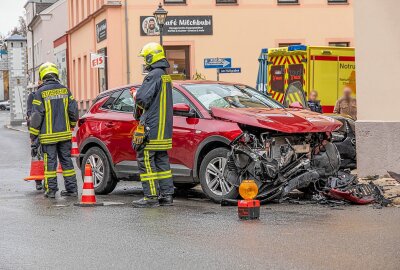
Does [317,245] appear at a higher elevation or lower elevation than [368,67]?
lower

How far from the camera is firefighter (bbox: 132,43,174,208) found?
12148 mm

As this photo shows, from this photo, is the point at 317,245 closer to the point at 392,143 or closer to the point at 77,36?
the point at 392,143

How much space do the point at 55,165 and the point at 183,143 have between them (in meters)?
2.11

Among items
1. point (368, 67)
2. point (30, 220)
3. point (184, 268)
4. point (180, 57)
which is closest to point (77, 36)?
point (180, 57)

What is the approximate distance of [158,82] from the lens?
1215 centimetres

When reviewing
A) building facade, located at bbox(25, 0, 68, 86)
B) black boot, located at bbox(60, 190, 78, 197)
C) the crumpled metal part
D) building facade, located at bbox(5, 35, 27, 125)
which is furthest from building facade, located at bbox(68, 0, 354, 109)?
building facade, located at bbox(5, 35, 27, 125)

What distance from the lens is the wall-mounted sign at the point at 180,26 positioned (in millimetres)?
37250

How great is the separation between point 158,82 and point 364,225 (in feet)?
11.4

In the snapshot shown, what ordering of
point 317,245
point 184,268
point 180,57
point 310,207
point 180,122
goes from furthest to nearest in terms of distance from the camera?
1. point 180,57
2. point 180,122
3. point 310,207
4. point 317,245
5. point 184,268

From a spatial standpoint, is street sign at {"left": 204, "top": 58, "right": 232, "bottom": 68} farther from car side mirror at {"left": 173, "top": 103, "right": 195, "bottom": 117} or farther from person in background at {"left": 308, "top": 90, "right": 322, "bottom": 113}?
car side mirror at {"left": 173, "top": 103, "right": 195, "bottom": 117}

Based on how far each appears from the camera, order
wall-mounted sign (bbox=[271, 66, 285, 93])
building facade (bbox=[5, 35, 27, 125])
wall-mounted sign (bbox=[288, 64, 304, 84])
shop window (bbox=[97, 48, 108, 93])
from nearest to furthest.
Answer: wall-mounted sign (bbox=[288, 64, 304, 84]) < wall-mounted sign (bbox=[271, 66, 285, 93]) < shop window (bbox=[97, 48, 108, 93]) < building facade (bbox=[5, 35, 27, 125])

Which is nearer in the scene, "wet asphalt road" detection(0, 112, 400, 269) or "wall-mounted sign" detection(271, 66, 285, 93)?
"wet asphalt road" detection(0, 112, 400, 269)

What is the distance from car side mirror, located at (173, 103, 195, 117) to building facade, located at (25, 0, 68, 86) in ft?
131

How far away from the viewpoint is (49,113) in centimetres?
1384
